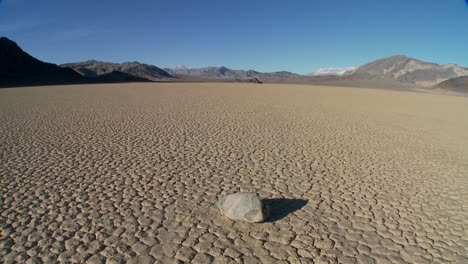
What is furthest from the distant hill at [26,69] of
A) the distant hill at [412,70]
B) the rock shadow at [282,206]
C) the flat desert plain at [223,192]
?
the distant hill at [412,70]

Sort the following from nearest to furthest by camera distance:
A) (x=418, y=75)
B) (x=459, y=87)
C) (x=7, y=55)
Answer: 1. (x=7, y=55)
2. (x=459, y=87)
3. (x=418, y=75)

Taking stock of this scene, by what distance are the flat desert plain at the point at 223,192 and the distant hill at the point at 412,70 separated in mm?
117393

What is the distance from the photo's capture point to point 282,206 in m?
4.49

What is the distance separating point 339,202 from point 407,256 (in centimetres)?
135

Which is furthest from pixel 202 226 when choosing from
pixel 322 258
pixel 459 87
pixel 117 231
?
pixel 459 87

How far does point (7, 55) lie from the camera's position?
52625 millimetres

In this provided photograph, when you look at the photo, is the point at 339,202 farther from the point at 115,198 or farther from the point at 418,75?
the point at 418,75

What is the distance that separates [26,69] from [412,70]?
15332 cm

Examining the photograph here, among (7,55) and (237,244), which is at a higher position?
(7,55)

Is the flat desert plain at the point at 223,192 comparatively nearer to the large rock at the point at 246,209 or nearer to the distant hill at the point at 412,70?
the large rock at the point at 246,209

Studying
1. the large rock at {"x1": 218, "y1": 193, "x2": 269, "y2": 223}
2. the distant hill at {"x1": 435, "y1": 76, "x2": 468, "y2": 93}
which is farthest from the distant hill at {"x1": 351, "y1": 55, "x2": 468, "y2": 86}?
the large rock at {"x1": 218, "y1": 193, "x2": 269, "y2": 223}

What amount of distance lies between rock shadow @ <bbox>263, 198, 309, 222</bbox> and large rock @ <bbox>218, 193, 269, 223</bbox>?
0.17 meters

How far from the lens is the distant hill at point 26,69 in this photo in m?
45.8

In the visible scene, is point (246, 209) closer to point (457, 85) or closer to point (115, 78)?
point (115, 78)
